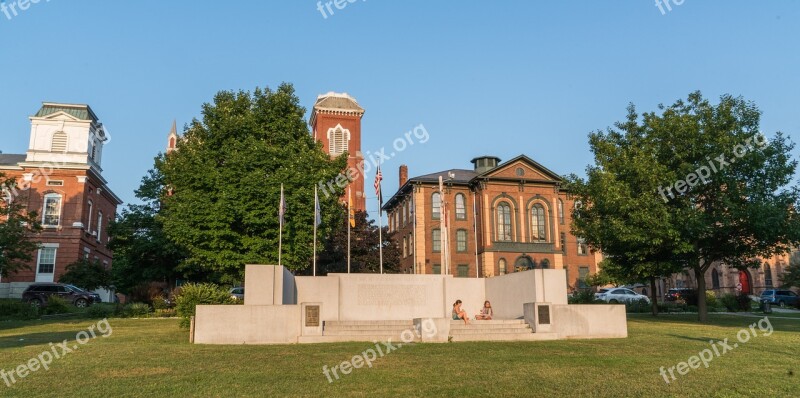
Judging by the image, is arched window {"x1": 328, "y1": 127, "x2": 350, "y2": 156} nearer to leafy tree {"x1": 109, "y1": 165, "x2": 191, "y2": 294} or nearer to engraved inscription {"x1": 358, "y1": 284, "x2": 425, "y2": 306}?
leafy tree {"x1": 109, "y1": 165, "x2": 191, "y2": 294}

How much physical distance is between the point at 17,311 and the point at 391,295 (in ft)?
55.7

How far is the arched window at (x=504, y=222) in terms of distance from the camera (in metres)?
55.4

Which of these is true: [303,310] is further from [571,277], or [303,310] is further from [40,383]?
[571,277]

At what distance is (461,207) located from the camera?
57.3 meters

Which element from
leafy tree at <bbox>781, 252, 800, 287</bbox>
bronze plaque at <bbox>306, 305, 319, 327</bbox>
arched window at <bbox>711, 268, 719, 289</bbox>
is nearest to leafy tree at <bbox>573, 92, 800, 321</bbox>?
bronze plaque at <bbox>306, 305, 319, 327</bbox>

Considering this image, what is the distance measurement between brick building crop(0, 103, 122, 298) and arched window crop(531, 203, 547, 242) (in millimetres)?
39054

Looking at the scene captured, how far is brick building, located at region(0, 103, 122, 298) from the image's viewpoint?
47750mm

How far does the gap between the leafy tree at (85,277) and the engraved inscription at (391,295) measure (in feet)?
97.7

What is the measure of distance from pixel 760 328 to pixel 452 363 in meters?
17.2

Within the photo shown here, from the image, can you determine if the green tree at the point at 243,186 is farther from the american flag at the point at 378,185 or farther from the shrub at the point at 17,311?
the shrub at the point at 17,311

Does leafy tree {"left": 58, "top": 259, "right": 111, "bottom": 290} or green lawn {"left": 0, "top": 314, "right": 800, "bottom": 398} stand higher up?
leafy tree {"left": 58, "top": 259, "right": 111, "bottom": 290}

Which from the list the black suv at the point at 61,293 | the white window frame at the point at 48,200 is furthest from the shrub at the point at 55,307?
the white window frame at the point at 48,200

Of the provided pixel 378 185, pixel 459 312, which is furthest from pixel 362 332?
pixel 378 185

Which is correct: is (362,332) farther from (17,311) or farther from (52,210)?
(52,210)
